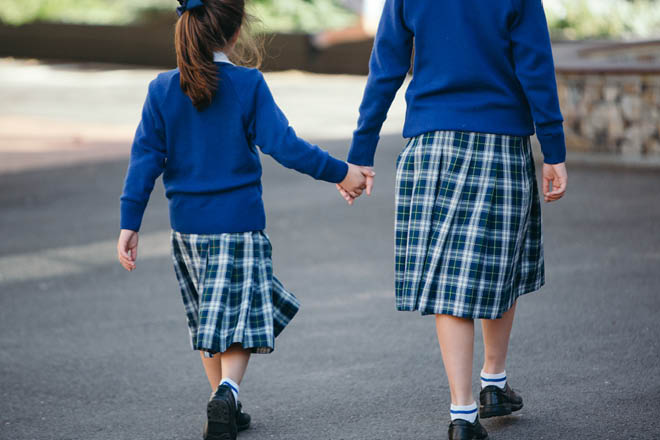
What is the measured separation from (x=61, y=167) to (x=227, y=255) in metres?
7.83

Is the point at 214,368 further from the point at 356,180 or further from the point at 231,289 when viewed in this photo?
the point at 356,180

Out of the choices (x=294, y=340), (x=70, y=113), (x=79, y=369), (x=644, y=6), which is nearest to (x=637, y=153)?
(x=294, y=340)

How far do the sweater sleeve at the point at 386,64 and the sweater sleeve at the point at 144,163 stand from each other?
710mm

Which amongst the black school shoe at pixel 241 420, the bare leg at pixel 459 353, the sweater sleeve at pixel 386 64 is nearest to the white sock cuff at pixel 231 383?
the black school shoe at pixel 241 420

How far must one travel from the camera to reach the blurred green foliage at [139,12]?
25188 millimetres

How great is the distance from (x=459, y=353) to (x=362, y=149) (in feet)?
2.60

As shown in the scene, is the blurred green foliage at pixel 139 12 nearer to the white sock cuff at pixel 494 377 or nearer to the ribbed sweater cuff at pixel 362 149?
the ribbed sweater cuff at pixel 362 149

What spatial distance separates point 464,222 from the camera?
3203 mm

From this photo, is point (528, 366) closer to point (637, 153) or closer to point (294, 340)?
point (294, 340)

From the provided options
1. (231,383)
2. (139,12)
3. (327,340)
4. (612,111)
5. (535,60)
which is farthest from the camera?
(139,12)

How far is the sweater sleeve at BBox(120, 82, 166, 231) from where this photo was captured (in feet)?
10.9

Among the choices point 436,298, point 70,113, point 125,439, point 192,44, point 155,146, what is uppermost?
point 192,44

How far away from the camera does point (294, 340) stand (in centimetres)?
477

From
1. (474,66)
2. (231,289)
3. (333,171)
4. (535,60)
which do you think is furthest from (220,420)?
(535,60)
